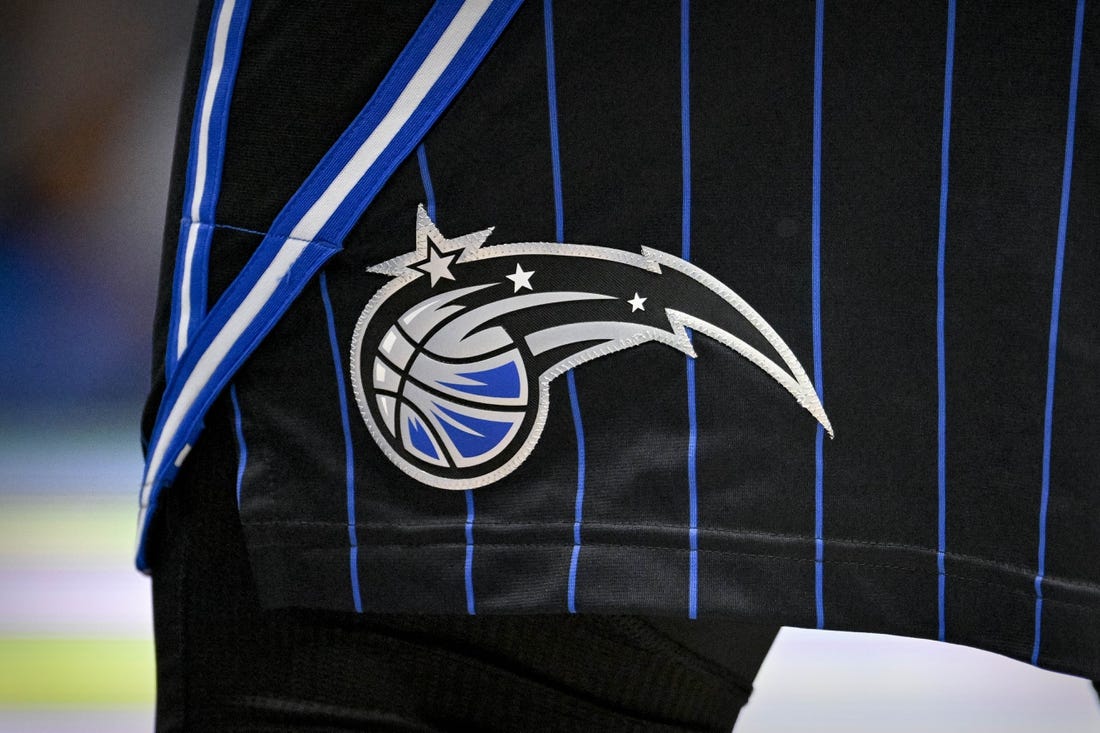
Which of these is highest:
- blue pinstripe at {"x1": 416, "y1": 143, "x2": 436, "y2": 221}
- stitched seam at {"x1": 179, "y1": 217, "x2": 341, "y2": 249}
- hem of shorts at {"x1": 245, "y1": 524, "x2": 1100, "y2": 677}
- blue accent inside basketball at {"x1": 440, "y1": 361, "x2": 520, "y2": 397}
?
blue pinstripe at {"x1": 416, "y1": 143, "x2": 436, "y2": 221}

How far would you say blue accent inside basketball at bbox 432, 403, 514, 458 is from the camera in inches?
25.6

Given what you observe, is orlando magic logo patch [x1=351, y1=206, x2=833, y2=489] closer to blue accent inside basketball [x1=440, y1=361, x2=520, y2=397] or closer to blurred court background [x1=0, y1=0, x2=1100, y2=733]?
blue accent inside basketball [x1=440, y1=361, x2=520, y2=397]

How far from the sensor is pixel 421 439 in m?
0.66

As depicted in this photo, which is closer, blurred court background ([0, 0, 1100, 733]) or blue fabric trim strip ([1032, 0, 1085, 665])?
blue fabric trim strip ([1032, 0, 1085, 665])

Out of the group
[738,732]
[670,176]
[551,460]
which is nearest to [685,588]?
[551,460]

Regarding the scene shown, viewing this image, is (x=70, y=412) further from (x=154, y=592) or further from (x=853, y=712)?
(x=154, y=592)

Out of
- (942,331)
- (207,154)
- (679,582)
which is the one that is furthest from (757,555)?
(207,154)

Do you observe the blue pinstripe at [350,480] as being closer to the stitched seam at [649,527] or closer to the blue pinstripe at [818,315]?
the stitched seam at [649,527]

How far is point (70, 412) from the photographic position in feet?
10.8

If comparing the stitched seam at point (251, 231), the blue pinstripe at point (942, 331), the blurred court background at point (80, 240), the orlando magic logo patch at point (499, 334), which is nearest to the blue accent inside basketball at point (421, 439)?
the orlando magic logo patch at point (499, 334)

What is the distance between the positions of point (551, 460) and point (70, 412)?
9.64ft

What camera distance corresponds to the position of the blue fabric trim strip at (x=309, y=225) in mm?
617

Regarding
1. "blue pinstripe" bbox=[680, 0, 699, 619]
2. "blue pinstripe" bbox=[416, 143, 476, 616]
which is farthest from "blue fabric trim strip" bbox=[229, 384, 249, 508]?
"blue pinstripe" bbox=[680, 0, 699, 619]

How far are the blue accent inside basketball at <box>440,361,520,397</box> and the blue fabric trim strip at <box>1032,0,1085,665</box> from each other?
0.86 ft
